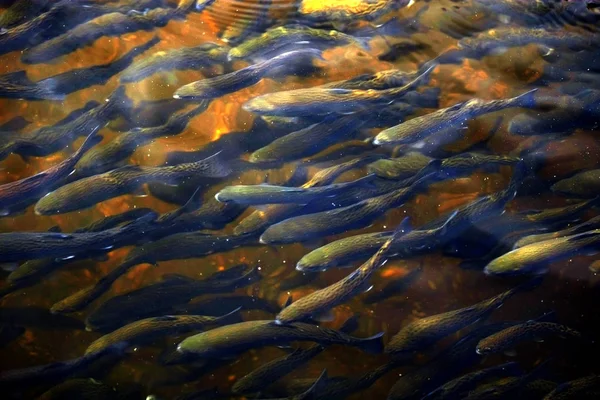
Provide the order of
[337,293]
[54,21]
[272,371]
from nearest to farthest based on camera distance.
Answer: [337,293], [272,371], [54,21]

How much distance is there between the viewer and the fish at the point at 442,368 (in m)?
2.74

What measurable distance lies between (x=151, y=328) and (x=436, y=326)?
153cm

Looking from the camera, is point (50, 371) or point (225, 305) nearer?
point (50, 371)

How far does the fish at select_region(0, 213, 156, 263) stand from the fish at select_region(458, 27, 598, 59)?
232 cm

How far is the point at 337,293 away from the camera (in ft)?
8.48

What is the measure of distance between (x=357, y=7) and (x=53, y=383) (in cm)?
291

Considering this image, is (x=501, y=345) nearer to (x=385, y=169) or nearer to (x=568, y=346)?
(x=568, y=346)

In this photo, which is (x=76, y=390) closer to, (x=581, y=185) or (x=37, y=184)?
Result: (x=37, y=184)

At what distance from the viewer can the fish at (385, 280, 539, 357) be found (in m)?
2.71

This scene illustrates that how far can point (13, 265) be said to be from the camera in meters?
2.69

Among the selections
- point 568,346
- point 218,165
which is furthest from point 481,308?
point 218,165

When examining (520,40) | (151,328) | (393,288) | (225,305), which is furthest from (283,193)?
(520,40)

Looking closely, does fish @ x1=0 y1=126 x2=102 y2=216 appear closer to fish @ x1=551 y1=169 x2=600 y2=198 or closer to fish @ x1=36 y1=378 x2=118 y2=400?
fish @ x1=36 y1=378 x2=118 y2=400

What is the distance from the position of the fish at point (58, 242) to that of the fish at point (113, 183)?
6.8 inches
